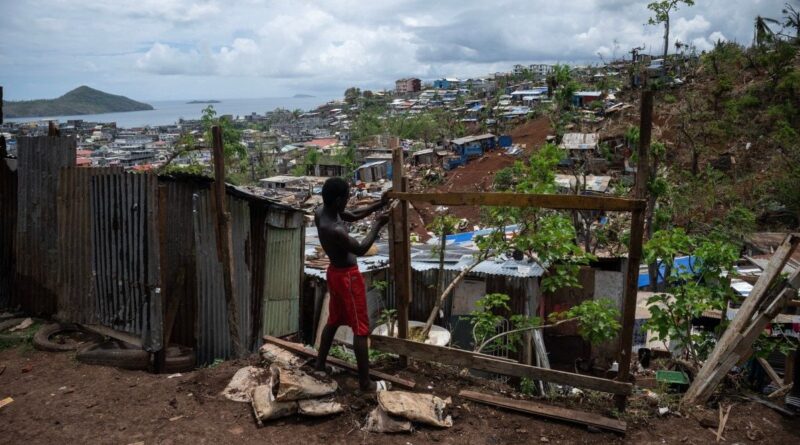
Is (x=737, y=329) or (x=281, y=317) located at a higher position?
(x=737, y=329)

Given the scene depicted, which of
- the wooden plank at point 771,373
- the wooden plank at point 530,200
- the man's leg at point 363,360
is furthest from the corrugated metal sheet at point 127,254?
the wooden plank at point 771,373

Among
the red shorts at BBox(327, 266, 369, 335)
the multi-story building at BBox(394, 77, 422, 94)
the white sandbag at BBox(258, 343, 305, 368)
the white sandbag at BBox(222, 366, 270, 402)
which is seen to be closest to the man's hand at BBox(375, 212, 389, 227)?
the red shorts at BBox(327, 266, 369, 335)

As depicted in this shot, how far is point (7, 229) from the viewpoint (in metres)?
6.39

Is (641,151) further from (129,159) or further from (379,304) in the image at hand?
(129,159)

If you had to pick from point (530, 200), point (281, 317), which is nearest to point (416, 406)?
point (530, 200)

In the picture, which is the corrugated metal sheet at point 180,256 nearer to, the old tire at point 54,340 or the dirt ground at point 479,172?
the old tire at point 54,340

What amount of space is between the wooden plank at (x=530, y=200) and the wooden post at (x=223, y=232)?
5.79 ft

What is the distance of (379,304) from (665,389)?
23.2 feet

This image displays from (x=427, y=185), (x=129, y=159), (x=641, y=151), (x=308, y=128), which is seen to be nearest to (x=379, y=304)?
(x=641, y=151)

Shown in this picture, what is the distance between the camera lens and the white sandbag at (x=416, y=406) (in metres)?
3.87

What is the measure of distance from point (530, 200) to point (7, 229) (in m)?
6.17

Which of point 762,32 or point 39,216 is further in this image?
point 762,32

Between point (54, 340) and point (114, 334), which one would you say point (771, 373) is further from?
point (54, 340)

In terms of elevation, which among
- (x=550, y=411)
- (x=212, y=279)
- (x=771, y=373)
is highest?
(x=212, y=279)
